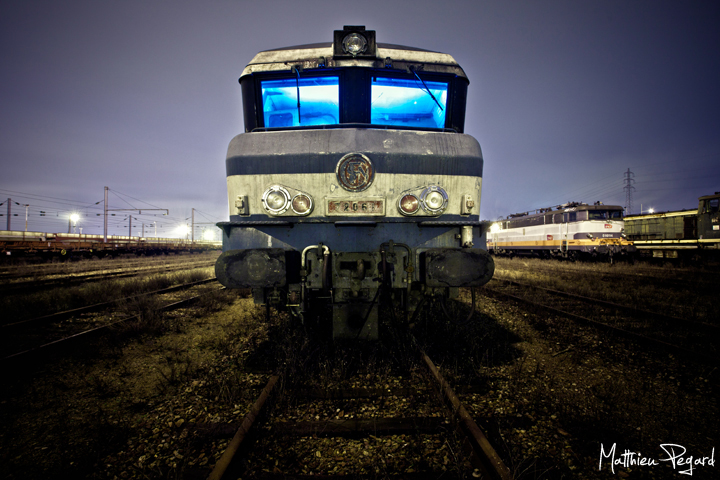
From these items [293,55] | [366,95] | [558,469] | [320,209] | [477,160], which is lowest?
[558,469]

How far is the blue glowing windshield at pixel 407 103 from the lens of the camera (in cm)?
361

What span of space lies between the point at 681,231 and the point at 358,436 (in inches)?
1058

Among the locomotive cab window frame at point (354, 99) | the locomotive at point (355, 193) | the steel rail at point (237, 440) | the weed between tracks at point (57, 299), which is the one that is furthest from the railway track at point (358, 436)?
the weed between tracks at point (57, 299)

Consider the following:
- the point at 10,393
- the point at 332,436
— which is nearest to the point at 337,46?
the point at 332,436

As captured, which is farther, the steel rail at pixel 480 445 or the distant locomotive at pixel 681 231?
the distant locomotive at pixel 681 231

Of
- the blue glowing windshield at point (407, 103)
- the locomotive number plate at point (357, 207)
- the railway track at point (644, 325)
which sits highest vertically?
the blue glowing windshield at point (407, 103)

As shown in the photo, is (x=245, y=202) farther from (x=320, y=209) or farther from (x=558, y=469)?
(x=558, y=469)

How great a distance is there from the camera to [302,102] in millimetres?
3660

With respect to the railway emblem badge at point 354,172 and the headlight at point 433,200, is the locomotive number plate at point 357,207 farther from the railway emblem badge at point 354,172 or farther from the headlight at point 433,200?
the headlight at point 433,200

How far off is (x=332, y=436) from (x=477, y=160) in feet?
10.00

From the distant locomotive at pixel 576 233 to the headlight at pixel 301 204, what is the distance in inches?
773

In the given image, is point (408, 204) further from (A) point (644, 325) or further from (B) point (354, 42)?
(A) point (644, 325)

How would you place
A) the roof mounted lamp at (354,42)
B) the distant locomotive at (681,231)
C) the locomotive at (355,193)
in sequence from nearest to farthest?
the locomotive at (355,193) → the roof mounted lamp at (354,42) → the distant locomotive at (681,231)

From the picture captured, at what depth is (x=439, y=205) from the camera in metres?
3.33
